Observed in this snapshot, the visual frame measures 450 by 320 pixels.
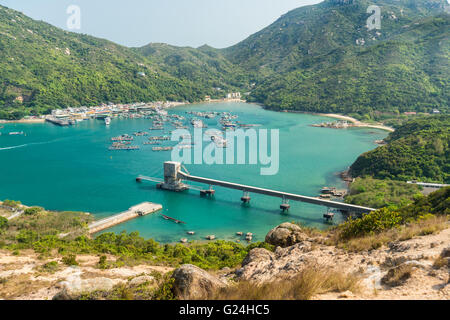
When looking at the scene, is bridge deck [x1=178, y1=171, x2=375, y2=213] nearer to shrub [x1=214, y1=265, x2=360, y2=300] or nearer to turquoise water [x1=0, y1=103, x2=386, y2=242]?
turquoise water [x1=0, y1=103, x2=386, y2=242]

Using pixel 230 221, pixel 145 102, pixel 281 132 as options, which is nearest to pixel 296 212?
pixel 230 221

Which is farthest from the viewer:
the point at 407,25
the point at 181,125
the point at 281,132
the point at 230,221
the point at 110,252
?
the point at 407,25

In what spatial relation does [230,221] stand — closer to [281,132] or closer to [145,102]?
[281,132]

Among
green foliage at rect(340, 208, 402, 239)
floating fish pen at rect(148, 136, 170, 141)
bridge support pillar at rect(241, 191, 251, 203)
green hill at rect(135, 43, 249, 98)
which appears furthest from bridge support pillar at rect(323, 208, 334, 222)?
green hill at rect(135, 43, 249, 98)

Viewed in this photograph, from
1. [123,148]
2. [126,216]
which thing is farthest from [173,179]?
[123,148]

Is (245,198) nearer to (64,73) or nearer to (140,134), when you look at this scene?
(140,134)

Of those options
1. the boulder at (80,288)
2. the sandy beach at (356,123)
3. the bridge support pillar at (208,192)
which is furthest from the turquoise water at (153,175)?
the boulder at (80,288)
